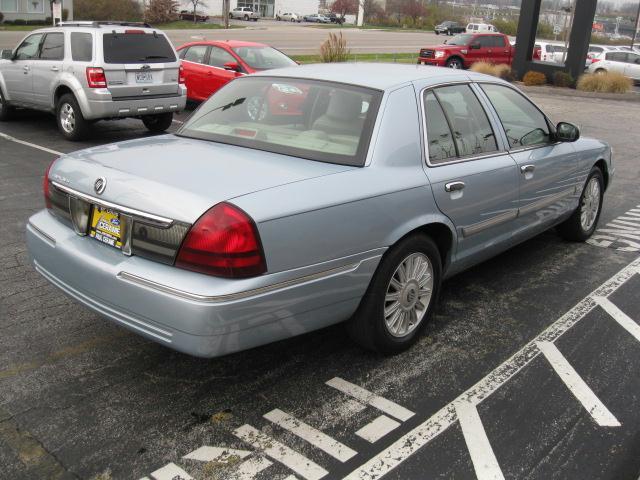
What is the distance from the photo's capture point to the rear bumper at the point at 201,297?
2.91 m

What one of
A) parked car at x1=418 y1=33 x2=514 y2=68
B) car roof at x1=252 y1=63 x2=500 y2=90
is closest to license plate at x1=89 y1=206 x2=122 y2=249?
car roof at x1=252 y1=63 x2=500 y2=90

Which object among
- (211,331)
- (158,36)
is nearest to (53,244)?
(211,331)

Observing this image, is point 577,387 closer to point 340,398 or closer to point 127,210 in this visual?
point 340,398

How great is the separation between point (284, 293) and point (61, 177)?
1482 mm

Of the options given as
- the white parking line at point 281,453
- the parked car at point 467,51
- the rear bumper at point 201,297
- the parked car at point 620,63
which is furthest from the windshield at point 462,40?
the white parking line at point 281,453

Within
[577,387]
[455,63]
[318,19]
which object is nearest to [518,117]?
[577,387]

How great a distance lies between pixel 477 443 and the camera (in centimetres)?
311

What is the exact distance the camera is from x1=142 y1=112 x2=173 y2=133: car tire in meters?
11.3

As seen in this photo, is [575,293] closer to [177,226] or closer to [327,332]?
[327,332]

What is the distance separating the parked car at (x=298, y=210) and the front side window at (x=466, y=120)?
0.04 feet

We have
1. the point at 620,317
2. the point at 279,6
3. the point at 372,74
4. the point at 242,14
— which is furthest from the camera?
the point at 279,6

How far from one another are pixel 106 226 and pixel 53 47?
8396mm

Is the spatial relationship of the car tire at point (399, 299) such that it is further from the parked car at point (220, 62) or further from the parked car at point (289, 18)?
the parked car at point (289, 18)

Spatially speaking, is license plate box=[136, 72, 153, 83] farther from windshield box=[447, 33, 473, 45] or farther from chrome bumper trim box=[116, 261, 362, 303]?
windshield box=[447, 33, 473, 45]
